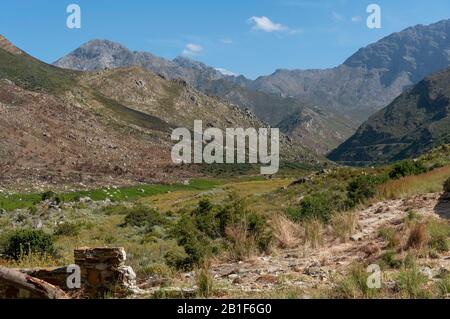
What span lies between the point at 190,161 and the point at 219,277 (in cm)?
12172

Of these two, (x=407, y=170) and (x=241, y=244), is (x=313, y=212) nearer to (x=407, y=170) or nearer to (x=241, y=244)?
(x=241, y=244)

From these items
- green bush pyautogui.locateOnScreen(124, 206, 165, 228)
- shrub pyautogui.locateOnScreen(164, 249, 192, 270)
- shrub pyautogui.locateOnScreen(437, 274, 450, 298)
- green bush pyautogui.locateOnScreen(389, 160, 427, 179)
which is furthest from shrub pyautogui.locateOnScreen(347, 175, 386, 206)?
shrub pyautogui.locateOnScreen(437, 274, 450, 298)

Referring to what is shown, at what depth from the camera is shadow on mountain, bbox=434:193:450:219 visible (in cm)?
1690

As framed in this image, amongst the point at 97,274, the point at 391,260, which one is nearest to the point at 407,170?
the point at 391,260

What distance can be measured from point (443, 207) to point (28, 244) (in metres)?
15.1

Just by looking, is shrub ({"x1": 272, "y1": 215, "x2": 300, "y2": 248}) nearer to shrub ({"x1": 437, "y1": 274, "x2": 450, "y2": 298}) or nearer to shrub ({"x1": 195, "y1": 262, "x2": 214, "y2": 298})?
shrub ({"x1": 195, "y1": 262, "x2": 214, "y2": 298})

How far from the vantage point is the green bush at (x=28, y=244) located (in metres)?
20.2

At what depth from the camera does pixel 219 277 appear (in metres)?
12.6

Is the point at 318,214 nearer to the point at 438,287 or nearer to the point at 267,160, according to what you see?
the point at 438,287

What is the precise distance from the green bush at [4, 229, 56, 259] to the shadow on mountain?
14041mm

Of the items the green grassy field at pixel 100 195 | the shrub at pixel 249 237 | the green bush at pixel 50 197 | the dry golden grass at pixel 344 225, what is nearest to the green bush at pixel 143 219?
the shrub at pixel 249 237

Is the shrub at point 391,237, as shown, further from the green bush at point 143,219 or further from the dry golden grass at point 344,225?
the green bush at point 143,219

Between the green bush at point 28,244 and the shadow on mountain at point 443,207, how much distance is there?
14.0 m
